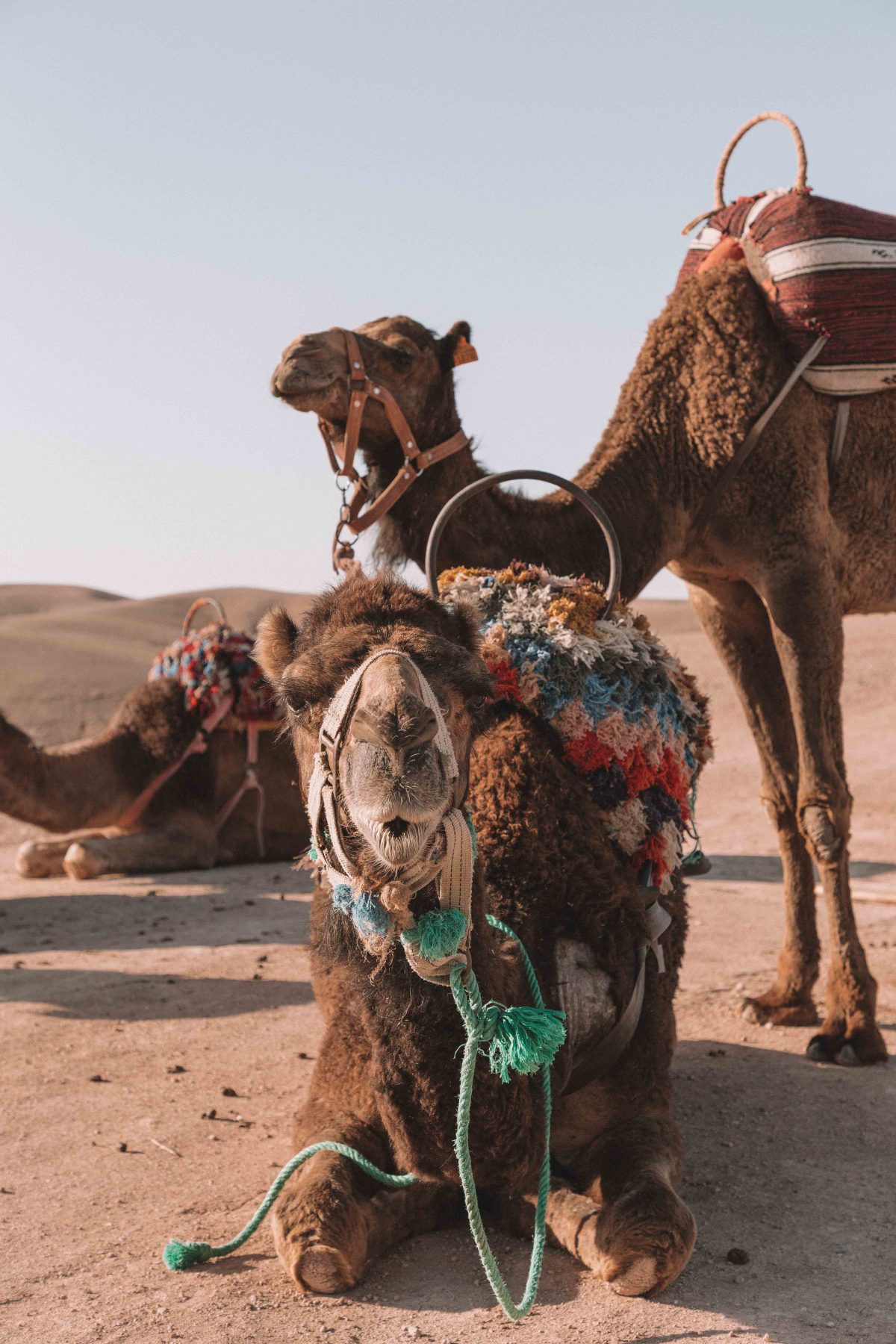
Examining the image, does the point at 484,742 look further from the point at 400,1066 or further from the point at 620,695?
the point at 400,1066

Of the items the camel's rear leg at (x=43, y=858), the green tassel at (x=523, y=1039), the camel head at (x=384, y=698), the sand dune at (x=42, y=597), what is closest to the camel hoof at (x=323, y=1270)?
the green tassel at (x=523, y=1039)

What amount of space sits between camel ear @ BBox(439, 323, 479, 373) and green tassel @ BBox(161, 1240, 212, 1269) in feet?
12.1

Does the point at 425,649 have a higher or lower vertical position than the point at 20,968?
higher

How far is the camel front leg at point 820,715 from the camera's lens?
5.01 meters

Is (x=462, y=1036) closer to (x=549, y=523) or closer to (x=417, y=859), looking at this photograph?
(x=417, y=859)

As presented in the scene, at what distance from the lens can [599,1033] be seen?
3.14 metres

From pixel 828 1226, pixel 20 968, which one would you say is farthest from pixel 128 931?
pixel 828 1226

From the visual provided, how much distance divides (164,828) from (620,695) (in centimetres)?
613

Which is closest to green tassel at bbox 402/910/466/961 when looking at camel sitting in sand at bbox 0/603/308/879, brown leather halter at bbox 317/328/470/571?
brown leather halter at bbox 317/328/470/571

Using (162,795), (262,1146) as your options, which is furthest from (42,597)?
(262,1146)

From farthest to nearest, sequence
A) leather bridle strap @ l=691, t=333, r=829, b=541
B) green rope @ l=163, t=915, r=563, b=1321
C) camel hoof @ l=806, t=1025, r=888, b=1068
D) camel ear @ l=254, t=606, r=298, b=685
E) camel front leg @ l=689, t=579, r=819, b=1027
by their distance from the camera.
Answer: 1. camel front leg @ l=689, t=579, r=819, b=1027
2. leather bridle strap @ l=691, t=333, r=829, b=541
3. camel hoof @ l=806, t=1025, r=888, b=1068
4. camel ear @ l=254, t=606, r=298, b=685
5. green rope @ l=163, t=915, r=563, b=1321

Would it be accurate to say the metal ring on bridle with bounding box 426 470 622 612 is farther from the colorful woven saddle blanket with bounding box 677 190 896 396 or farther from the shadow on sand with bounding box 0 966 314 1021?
the shadow on sand with bounding box 0 966 314 1021

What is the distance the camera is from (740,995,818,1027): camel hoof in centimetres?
525

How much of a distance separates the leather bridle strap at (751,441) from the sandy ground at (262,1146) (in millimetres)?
2122
